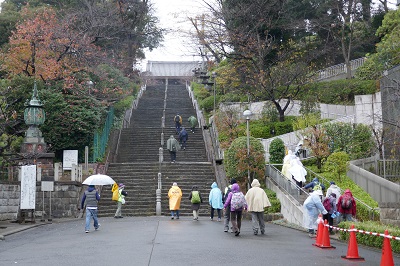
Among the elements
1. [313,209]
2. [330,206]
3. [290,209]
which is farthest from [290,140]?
[313,209]

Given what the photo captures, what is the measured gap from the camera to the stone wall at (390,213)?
16.0 metres

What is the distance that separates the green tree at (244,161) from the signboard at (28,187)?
920 centimetres

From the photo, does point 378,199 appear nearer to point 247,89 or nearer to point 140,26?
point 247,89

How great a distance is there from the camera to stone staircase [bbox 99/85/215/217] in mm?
26459

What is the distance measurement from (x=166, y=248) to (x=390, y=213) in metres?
6.66

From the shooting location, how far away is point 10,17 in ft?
139

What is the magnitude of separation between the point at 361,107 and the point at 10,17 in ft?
82.6

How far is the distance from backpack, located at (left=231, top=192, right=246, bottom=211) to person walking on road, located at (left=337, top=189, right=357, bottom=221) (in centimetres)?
315

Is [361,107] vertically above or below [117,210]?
above

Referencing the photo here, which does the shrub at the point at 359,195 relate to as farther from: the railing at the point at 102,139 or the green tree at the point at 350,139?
the railing at the point at 102,139

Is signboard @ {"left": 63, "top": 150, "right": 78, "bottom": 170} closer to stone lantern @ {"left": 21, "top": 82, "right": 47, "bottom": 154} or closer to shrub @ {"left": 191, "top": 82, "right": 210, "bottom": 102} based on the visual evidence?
stone lantern @ {"left": 21, "top": 82, "right": 47, "bottom": 154}

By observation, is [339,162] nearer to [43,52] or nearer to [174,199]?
[174,199]

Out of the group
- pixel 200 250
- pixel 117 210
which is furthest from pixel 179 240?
pixel 117 210

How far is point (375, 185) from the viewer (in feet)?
78.4
